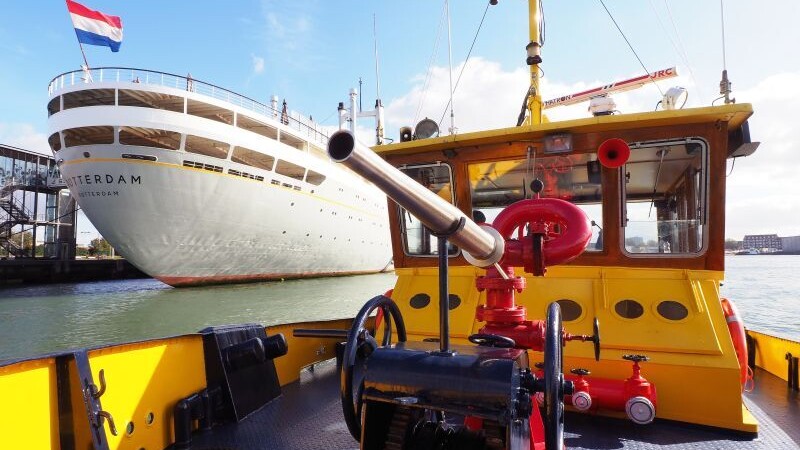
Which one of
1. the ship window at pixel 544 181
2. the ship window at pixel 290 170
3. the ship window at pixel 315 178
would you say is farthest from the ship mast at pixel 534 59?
the ship window at pixel 315 178

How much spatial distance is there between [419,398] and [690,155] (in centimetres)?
383

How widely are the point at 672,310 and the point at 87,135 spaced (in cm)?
3010

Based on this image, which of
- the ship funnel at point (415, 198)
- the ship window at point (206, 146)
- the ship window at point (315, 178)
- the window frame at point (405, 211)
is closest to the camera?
the ship funnel at point (415, 198)

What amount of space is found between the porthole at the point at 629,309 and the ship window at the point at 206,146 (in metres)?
24.9

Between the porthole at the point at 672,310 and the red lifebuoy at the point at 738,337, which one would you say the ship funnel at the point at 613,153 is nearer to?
the porthole at the point at 672,310

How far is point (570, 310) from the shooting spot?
418 centimetres

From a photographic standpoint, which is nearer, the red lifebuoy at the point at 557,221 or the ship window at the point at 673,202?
the red lifebuoy at the point at 557,221

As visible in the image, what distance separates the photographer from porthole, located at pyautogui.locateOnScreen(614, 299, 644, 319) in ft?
13.1

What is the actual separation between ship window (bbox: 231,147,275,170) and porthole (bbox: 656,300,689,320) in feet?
84.5

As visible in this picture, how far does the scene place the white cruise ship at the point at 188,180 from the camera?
2325 centimetres

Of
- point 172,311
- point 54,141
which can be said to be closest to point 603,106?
point 172,311

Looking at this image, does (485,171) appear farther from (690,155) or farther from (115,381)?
(115,381)

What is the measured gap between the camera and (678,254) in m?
4.21

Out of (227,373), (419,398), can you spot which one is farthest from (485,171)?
(419,398)
